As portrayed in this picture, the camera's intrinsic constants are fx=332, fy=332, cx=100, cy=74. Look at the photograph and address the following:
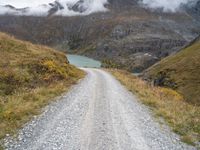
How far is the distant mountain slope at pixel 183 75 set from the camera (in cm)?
9706

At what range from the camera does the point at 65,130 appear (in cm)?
1775

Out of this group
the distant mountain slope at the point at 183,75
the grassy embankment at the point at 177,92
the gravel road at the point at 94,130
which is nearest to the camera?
the gravel road at the point at 94,130

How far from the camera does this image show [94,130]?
1780cm

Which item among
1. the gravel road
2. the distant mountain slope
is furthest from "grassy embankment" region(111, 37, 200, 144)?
the gravel road

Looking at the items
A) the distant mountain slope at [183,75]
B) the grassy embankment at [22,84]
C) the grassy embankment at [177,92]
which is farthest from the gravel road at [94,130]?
the distant mountain slope at [183,75]

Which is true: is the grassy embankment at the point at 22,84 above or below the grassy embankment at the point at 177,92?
above

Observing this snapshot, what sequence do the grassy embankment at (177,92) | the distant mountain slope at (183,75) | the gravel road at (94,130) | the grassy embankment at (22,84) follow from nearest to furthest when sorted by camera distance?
the gravel road at (94,130)
the grassy embankment at (22,84)
the grassy embankment at (177,92)
the distant mountain slope at (183,75)

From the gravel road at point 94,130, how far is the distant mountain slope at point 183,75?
68.2 meters

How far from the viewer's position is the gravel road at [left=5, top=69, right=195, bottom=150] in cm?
1545

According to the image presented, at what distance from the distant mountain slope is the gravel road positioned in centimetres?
6817

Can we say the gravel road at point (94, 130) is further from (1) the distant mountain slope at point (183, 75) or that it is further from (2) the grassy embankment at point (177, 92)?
(1) the distant mountain slope at point (183, 75)

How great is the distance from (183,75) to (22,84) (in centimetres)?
9090

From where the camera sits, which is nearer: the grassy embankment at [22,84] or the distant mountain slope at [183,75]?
the grassy embankment at [22,84]

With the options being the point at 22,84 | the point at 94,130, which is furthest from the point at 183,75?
the point at 94,130
